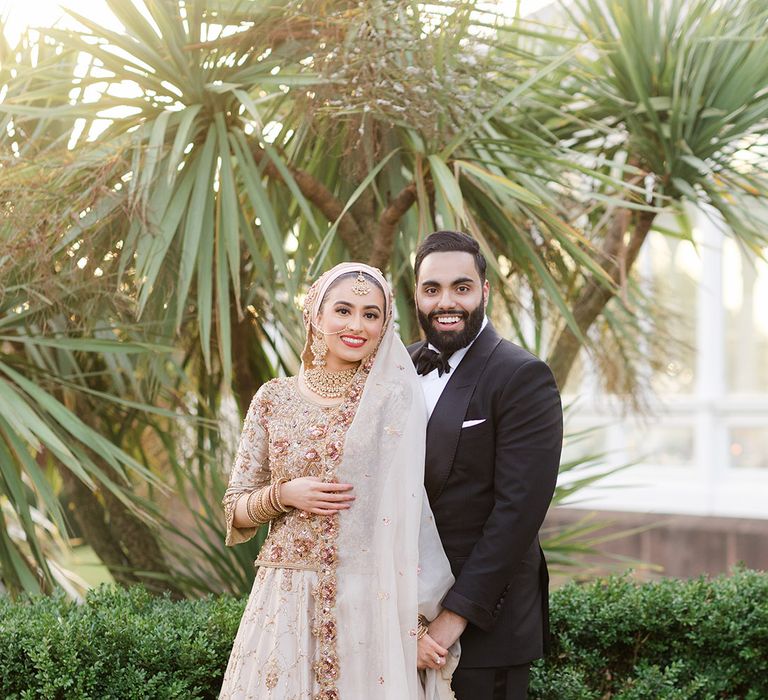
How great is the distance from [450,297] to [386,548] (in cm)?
63

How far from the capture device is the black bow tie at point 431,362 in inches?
105

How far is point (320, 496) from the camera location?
245cm

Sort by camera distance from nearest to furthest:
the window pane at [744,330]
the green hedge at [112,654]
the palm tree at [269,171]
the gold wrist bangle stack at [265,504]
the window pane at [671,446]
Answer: the gold wrist bangle stack at [265,504] → the green hedge at [112,654] → the palm tree at [269,171] → the window pane at [671,446] → the window pane at [744,330]

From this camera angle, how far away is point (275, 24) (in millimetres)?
3965

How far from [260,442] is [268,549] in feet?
0.86

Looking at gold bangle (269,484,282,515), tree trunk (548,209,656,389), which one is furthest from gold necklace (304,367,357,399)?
tree trunk (548,209,656,389)

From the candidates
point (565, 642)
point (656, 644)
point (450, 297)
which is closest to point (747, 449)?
point (656, 644)

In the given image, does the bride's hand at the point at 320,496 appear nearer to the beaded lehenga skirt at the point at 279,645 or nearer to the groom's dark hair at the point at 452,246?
the beaded lehenga skirt at the point at 279,645

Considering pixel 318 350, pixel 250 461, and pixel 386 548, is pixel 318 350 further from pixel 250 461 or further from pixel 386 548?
pixel 386 548

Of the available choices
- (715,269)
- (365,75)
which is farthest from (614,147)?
(715,269)

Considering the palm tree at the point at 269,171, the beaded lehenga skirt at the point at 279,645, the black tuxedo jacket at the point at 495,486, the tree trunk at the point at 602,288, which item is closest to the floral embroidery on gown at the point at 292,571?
the beaded lehenga skirt at the point at 279,645

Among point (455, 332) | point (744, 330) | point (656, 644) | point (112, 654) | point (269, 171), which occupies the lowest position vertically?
point (656, 644)

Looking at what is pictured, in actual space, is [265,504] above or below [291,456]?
below

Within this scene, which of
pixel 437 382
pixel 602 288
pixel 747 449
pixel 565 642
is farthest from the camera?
pixel 747 449
